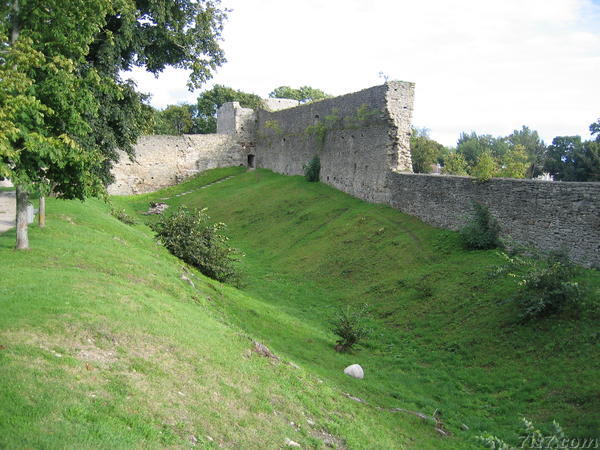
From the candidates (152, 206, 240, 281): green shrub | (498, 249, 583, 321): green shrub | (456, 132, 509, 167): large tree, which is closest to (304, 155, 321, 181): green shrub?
(152, 206, 240, 281): green shrub

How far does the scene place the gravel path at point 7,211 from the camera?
14.9m

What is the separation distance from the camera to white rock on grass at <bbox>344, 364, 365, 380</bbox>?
10867mm

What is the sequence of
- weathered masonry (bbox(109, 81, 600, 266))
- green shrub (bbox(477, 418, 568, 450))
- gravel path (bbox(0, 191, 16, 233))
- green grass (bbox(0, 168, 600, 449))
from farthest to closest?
gravel path (bbox(0, 191, 16, 233)) < weathered masonry (bbox(109, 81, 600, 266)) < green grass (bbox(0, 168, 600, 449)) < green shrub (bbox(477, 418, 568, 450))

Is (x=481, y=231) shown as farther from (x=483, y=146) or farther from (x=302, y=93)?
(x=302, y=93)

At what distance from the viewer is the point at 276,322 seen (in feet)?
43.5

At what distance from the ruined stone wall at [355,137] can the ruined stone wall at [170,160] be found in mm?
9898

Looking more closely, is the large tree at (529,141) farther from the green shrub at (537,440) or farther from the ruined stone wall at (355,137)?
the green shrub at (537,440)

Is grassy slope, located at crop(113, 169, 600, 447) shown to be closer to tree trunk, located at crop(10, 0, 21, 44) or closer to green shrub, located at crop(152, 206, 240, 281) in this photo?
green shrub, located at crop(152, 206, 240, 281)

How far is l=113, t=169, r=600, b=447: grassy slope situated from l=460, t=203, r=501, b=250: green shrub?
41 cm

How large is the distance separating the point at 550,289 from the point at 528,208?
12.2ft

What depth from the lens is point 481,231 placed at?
16.0 meters

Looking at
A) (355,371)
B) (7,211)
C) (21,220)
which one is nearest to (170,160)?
(7,211)

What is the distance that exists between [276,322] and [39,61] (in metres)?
7.61

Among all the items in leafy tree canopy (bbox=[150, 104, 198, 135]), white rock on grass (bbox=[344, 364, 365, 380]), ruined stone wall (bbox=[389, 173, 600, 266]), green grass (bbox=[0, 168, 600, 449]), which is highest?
leafy tree canopy (bbox=[150, 104, 198, 135])
